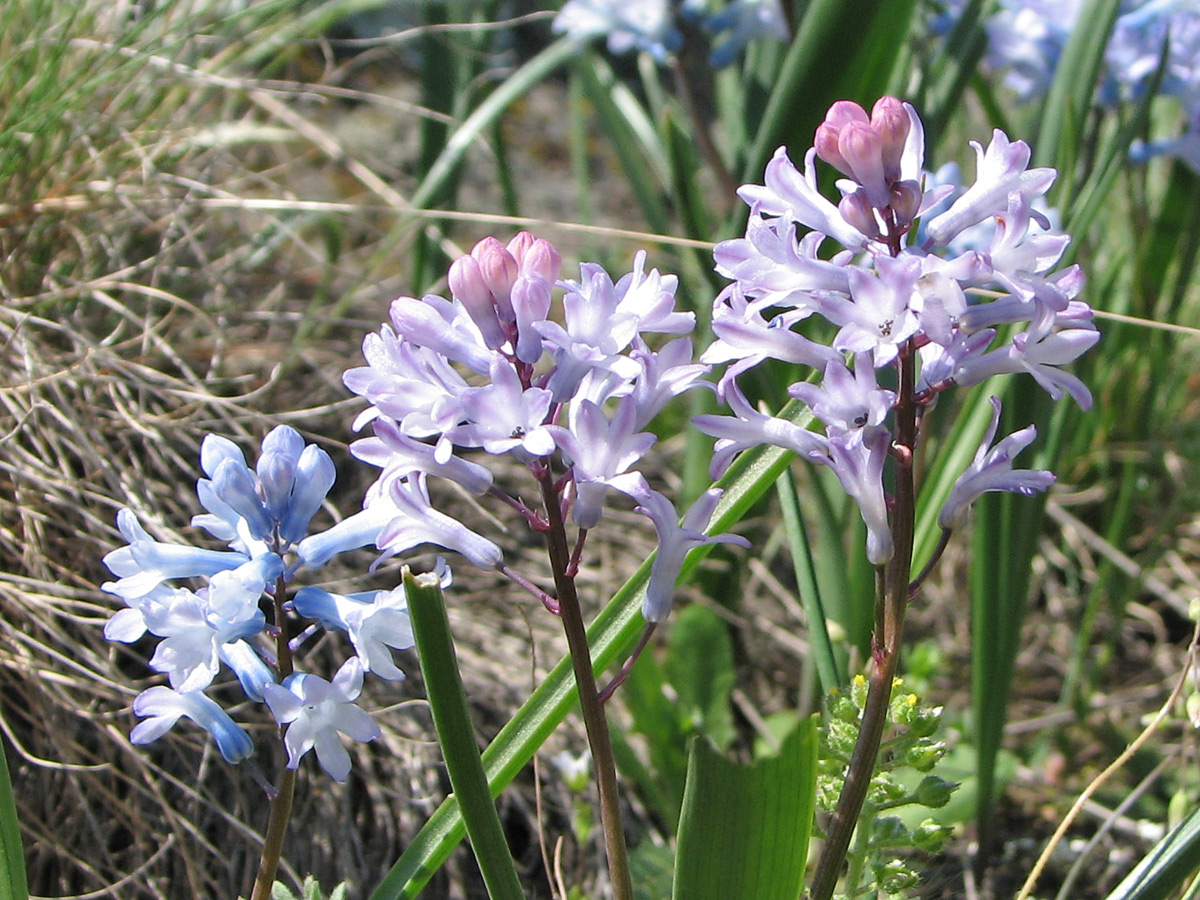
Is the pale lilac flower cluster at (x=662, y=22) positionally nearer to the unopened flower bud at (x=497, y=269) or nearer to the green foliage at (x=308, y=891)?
the unopened flower bud at (x=497, y=269)

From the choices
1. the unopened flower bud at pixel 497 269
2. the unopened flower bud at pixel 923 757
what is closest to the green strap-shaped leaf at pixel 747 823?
the unopened flower bud at pixel 923 757

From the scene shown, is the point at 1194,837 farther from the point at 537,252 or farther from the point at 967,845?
the point at 967,845

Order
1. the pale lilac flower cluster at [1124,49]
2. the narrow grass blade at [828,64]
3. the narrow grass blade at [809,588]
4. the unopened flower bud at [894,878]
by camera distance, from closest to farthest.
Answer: the unopened flower bud at [894,878] → the narrow grass blade at [809,588] → the narrow grass blade at [828,64] → the pale lilac flower cluster at [1124,49]

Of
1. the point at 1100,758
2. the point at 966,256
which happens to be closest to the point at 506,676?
the point at 1100,758

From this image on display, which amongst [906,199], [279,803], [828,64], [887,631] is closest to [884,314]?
[906,199]

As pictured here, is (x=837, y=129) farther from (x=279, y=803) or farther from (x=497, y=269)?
(x=279, y=803)

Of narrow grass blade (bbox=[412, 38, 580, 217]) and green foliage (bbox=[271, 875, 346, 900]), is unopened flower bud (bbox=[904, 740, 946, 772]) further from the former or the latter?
narrow grass blade (bbox=[412, 38, 580, 217])

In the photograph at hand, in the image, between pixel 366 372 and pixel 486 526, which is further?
pixel 486 526

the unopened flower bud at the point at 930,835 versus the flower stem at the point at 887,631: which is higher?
the flower stem at the point at 887,631
